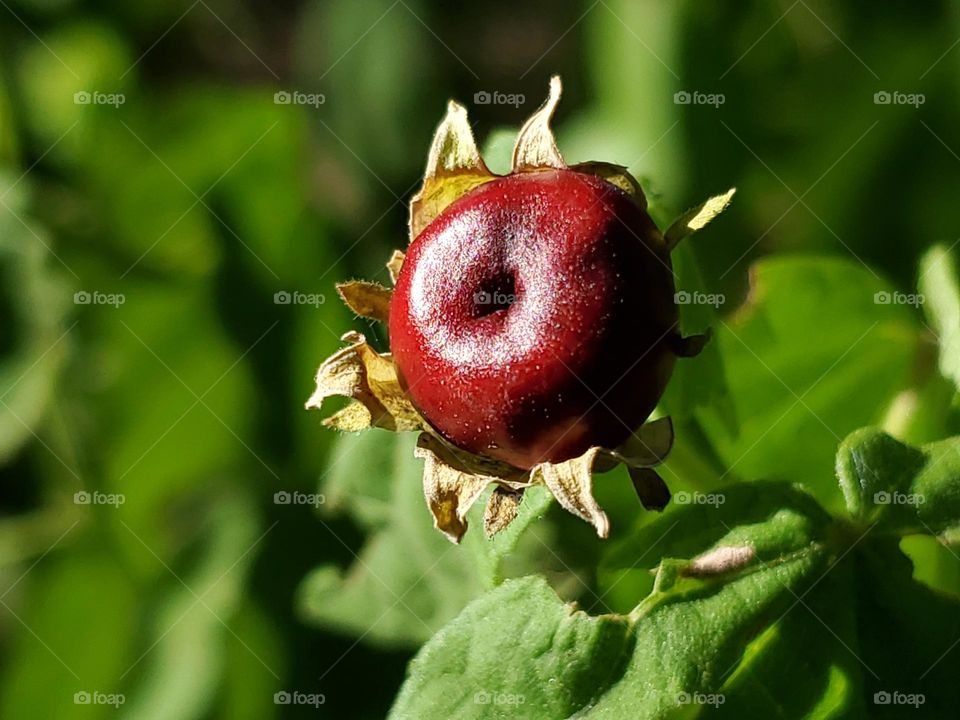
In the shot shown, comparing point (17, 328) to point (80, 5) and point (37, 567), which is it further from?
point (80, 5)

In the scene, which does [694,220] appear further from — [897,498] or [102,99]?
[102,99]

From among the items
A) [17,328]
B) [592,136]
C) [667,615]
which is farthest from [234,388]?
[667,615]

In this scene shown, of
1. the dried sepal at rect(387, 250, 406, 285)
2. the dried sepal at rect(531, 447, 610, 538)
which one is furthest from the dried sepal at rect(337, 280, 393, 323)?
the dried sepal at rect(531, 447, 610, 538)

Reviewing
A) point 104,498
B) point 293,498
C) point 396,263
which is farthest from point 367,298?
point 104,498

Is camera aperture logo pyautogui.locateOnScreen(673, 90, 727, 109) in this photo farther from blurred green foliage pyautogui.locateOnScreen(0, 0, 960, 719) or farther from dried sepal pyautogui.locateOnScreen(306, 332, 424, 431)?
dried sepal pyautogui.locateOnScreen(306, 332, 424, 431)

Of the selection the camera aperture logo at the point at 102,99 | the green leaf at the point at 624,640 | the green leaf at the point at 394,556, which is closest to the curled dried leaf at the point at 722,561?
the green leaf at the point at 624,640
